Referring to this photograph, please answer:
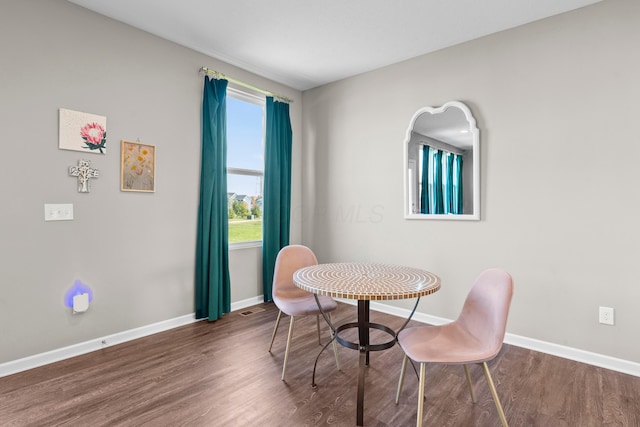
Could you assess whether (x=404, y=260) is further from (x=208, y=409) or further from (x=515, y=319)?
(x=208, y=409)

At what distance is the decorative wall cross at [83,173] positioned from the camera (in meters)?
2.51

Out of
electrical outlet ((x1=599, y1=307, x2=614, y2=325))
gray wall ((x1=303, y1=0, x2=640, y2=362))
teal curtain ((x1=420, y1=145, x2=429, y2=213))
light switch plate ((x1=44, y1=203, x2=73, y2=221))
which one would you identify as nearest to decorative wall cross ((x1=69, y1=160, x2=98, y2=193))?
light switch plate ((x1=44, y1=203, x2=73, y2=221))

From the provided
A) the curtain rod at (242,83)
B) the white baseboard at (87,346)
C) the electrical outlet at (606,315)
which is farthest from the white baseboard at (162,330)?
the curtain rod at (242,83)

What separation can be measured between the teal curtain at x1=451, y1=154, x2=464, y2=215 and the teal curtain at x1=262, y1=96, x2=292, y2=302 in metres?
1.91

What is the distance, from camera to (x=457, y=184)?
3104 mm

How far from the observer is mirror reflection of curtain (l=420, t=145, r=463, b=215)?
10.2 ft

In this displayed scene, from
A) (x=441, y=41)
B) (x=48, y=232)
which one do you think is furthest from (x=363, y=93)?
(x=48, y=232)

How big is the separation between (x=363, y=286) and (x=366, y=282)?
0.36 feet

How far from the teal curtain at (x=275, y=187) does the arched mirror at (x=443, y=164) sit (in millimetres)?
1447

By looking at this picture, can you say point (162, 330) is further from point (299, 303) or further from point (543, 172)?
point (543, 172)

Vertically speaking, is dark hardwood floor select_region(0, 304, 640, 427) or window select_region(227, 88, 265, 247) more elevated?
window select_region(227, 88, 265, 247)

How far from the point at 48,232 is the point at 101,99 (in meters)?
1.09

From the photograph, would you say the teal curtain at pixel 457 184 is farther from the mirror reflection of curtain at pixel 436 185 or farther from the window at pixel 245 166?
the window at pixel 245 166

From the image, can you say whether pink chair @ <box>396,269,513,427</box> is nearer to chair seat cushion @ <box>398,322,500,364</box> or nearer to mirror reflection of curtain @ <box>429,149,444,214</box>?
chair seat cushion @ <box>398,322,500,364</box>
